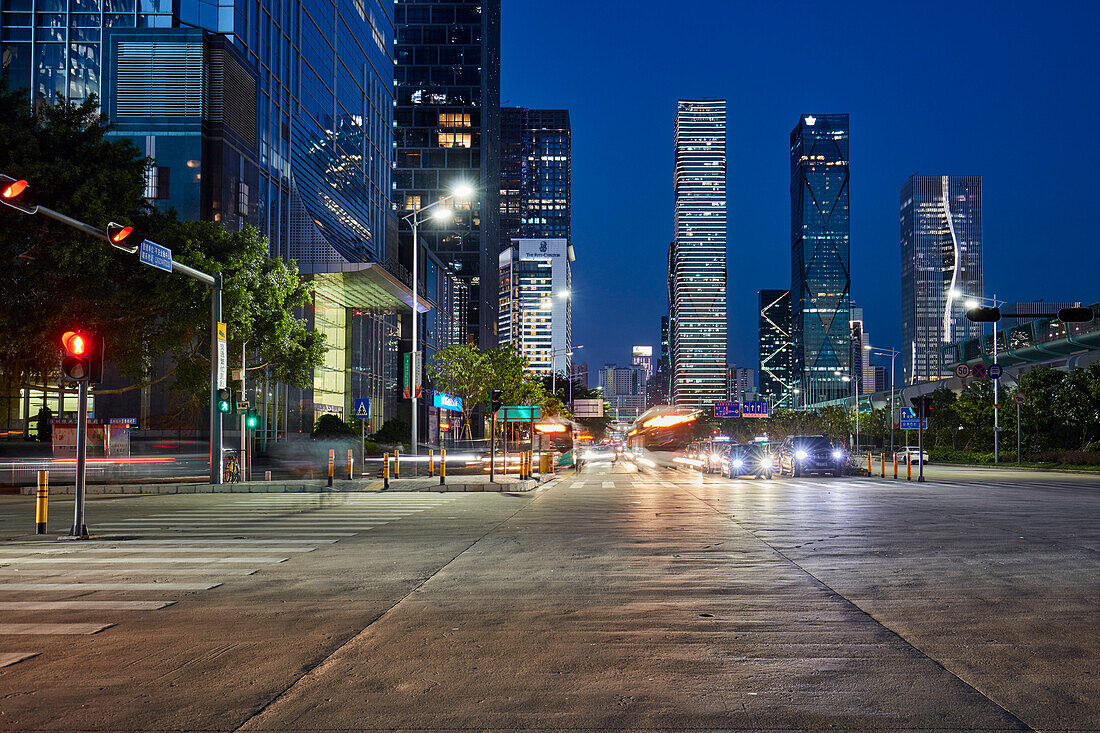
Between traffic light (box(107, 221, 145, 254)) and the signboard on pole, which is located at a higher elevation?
traffic light (box(107, 221, 145, 254))

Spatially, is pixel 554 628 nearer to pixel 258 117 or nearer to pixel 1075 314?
pixel 1075 314

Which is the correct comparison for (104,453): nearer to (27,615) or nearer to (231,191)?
(231,191)

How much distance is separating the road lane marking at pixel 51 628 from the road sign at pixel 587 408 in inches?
4157

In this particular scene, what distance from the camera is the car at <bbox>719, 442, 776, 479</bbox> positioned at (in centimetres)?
3991

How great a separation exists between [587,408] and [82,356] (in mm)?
101992

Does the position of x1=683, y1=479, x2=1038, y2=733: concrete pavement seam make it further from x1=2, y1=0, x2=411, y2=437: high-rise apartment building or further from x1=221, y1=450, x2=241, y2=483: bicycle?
x1=2, y1=0, x2=411, y2=437: high-rise apartment building

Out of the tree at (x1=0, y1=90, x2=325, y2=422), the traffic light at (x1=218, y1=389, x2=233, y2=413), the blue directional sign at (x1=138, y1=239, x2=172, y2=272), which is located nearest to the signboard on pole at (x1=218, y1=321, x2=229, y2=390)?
the traffic light at (x1=218, y1=389, x2=233, y2=413)

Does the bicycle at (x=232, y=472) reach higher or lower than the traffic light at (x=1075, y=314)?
lower

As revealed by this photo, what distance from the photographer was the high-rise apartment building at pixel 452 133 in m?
134

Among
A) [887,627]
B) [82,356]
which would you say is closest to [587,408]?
[82,356]

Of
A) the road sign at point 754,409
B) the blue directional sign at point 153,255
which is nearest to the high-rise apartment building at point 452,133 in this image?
the road sign at point 754,409

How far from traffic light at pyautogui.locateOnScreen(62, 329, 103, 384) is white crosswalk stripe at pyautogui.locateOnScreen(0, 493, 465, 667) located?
2.82 m

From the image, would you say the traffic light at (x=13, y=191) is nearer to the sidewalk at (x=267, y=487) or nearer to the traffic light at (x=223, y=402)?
the traffic light at (x=223, y=402)

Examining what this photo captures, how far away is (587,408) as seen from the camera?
4545 inches
